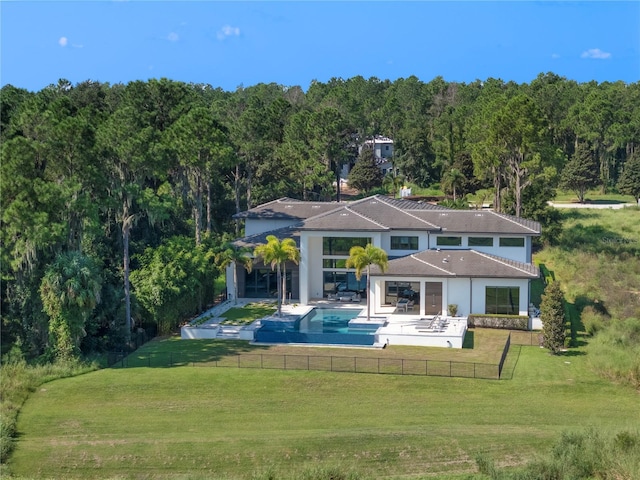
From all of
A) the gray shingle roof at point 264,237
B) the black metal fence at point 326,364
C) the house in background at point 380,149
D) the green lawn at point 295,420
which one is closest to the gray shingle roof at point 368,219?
the gray shingle roof at point 264,237

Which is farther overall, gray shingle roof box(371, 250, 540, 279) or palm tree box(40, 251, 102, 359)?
gray shingle roof box(371, 250, 540, 279)

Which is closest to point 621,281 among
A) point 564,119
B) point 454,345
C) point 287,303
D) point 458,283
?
point 458,283

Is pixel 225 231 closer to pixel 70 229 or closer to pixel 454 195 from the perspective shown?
pixel 454 195

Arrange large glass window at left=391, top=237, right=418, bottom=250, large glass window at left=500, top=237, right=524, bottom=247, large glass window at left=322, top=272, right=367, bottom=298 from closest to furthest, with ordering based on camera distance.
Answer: large glass window at left=500, top=237, right=524, bottom=247, large glass window at left=391, top=237, right=418, bottom=250, large glass window at left=322, top=272, right=367, bottom=298

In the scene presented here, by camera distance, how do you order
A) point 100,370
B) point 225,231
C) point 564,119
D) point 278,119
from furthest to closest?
point 564,119 → point 278,119 → point 225,231 → point 100,370

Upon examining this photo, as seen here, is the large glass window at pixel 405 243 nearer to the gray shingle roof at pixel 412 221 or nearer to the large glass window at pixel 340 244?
the gray shingle roof at pixel 412 221

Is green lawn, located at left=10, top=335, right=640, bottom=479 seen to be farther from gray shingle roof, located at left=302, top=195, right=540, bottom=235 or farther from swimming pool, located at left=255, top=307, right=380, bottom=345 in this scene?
gray shingle roof, located at left=302, top=195, right=540, bottom=235

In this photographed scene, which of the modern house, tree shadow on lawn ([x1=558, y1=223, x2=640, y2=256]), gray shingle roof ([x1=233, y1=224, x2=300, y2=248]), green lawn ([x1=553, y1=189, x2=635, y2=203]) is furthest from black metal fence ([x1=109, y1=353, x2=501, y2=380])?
green lawn ([x1=553, y1=189, x2=635, y2=203])
